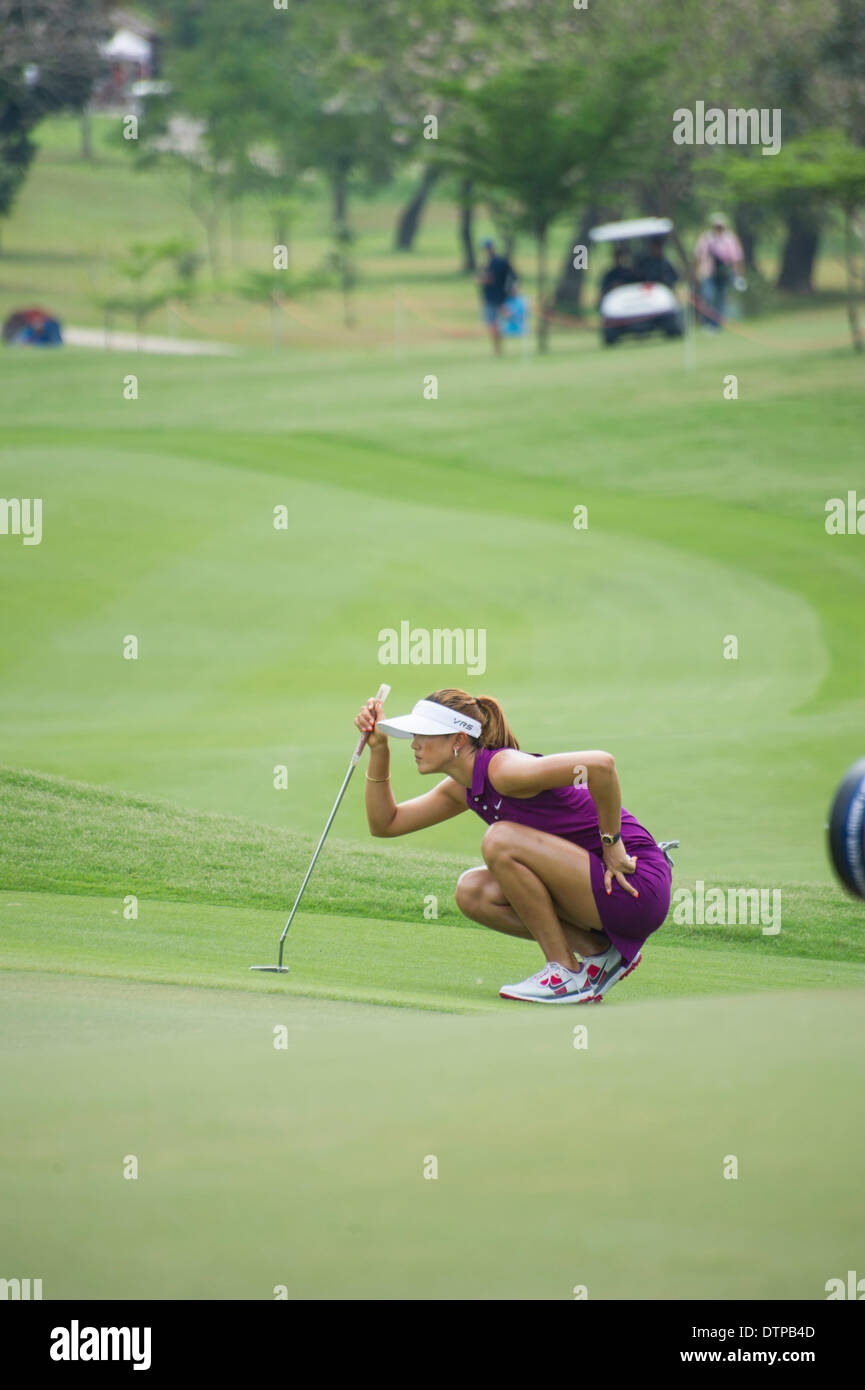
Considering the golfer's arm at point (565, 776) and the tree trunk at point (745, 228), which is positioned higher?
A: the tree trunk at point (745, 228)

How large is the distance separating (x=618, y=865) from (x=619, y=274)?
2882cm

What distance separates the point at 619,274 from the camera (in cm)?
3288

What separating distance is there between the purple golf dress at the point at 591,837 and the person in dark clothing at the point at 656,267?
28295mm

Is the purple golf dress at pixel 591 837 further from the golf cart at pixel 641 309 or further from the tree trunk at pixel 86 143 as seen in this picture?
the tree trunk at pixel 86 143

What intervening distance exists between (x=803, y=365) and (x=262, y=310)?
2341 cm

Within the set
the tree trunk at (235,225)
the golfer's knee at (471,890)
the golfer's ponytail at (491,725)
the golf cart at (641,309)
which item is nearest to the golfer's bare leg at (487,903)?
Result: the golfer's knee at (471,890)

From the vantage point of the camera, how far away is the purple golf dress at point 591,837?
5730 mm

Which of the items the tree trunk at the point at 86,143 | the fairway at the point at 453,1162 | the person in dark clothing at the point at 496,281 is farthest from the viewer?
the tree trunk at the point at 86,143

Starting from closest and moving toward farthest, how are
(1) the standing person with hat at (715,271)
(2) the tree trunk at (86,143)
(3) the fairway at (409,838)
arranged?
(3) the fairway at (409,838) < (1) the standing person with hat at (715,271) < (2) the tree trunk at (86,143)

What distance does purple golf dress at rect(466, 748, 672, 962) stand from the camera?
5730 millimetres

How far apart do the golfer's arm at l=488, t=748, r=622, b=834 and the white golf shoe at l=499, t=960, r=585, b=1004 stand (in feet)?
1.87

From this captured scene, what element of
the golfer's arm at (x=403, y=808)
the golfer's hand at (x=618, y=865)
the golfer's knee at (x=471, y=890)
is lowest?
the golfer's knee at (x=471, y=890)

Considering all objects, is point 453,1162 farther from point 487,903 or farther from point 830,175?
point 830,175

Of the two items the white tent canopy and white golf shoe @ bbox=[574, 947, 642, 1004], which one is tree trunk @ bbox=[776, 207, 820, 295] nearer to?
the white tent canopy
